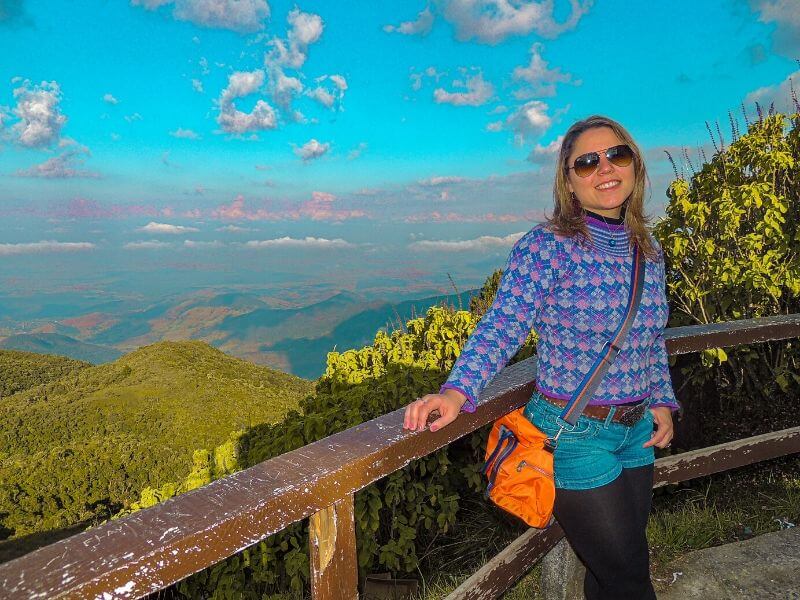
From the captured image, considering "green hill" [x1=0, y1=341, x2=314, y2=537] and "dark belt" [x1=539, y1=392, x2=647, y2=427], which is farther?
"green hill" [x1=0, y1=341, x2=314, y2=537]

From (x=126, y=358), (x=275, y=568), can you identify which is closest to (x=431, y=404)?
(x=275, y=568)

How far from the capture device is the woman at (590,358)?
193 centimetres

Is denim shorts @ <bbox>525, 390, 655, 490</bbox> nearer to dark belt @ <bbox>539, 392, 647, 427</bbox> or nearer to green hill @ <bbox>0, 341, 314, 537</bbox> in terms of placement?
dark belt @ <bbox>539, 392, 647, 427</bbox>

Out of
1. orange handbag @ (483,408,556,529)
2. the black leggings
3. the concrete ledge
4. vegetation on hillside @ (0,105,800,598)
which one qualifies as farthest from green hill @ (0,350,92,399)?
the black leggings

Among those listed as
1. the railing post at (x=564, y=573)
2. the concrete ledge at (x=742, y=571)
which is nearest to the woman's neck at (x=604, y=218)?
the railing post at (x=564, y=573)

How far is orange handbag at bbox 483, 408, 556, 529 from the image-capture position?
76.2 inches

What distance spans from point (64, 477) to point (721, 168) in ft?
133

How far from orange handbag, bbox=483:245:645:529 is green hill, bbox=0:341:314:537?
27680 mm

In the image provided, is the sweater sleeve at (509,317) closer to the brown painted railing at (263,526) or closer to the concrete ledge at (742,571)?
the brown painted railing at (263,526)

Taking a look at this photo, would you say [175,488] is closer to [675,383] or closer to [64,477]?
[675,383]

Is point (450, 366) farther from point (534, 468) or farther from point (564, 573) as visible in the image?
point (534, 468)

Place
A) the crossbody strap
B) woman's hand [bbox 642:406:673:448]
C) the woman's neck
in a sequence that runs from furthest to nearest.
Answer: woman's hand [bbox 642:406:673:448], the woman's neck, the crossbody strap

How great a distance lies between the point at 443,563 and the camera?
442 centimetres

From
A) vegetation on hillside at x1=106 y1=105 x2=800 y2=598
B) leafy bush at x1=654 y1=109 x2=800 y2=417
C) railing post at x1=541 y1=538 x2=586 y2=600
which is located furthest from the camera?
leafy bush at x1=654 y1=109 x2=800 y2=417
